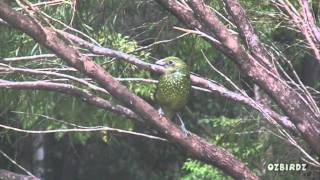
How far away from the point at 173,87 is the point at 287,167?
2.84ft

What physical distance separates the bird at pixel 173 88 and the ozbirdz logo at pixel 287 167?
0.73 meters

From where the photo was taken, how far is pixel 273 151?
4.46 m

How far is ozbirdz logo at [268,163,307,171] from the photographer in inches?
136

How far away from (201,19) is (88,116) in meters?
2.20

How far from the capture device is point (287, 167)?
3.56m

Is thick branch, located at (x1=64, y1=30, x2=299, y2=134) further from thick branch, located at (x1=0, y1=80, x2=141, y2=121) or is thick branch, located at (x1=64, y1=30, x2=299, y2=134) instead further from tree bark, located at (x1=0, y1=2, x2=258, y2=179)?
tree bark, located at (x1=0, y1=2, x2=258, y2=179)

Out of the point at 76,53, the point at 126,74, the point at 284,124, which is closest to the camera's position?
the point at 76,53

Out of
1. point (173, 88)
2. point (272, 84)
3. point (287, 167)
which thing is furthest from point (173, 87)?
point (287, 167)

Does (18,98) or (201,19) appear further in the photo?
(18,98)

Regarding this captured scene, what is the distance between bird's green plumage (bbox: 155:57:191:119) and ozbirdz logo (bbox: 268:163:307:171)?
2.40 ft

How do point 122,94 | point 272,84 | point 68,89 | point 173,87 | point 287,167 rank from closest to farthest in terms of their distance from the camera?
point 122,94 → point 272,84 → point 173,87 → point 68,89 → point 287,167

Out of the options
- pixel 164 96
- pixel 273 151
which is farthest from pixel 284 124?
pixel 273 151

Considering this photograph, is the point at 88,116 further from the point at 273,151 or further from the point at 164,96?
the point at 164,96

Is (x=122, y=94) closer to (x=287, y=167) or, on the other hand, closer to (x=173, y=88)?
(x=173, y=88)
